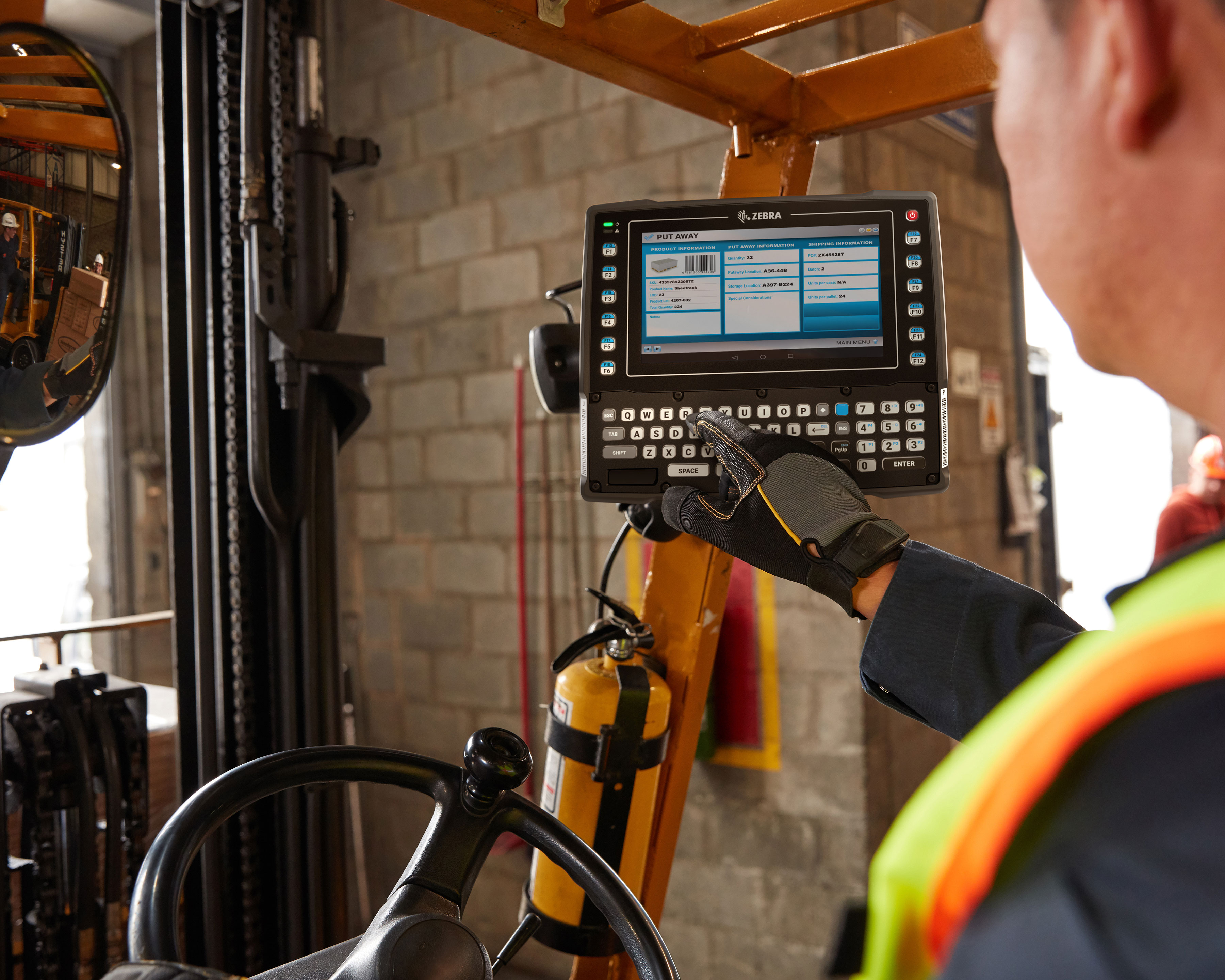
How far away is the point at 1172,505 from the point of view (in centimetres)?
362

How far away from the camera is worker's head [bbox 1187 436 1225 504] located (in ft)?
11.7

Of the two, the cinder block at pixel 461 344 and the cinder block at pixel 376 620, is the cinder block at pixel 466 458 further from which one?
the cinder block at pixel 376 620

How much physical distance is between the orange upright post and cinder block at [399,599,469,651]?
2.10 meters

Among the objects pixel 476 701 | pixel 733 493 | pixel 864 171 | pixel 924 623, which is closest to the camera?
pixel 924 623

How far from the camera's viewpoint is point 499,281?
3.39 metres

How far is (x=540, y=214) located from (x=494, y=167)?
30 cm

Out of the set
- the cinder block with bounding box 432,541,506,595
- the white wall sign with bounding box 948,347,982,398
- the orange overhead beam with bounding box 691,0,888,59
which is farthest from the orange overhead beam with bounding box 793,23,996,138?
the cinder block with bounding box 432,541,506,595

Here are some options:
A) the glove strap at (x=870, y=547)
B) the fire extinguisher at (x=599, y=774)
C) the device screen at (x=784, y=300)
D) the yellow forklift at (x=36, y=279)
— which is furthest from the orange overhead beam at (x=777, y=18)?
the yellow forklift at (x=36, y=279)

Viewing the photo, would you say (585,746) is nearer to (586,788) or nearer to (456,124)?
(586,788)

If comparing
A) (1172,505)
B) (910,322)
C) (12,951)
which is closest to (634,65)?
(910,322)

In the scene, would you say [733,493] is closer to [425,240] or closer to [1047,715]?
[1047,715]

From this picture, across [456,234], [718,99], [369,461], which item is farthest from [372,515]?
[718,99]

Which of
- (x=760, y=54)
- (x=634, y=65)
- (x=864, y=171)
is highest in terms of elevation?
(x=760, y=54)

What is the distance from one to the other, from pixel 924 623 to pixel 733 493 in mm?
301
